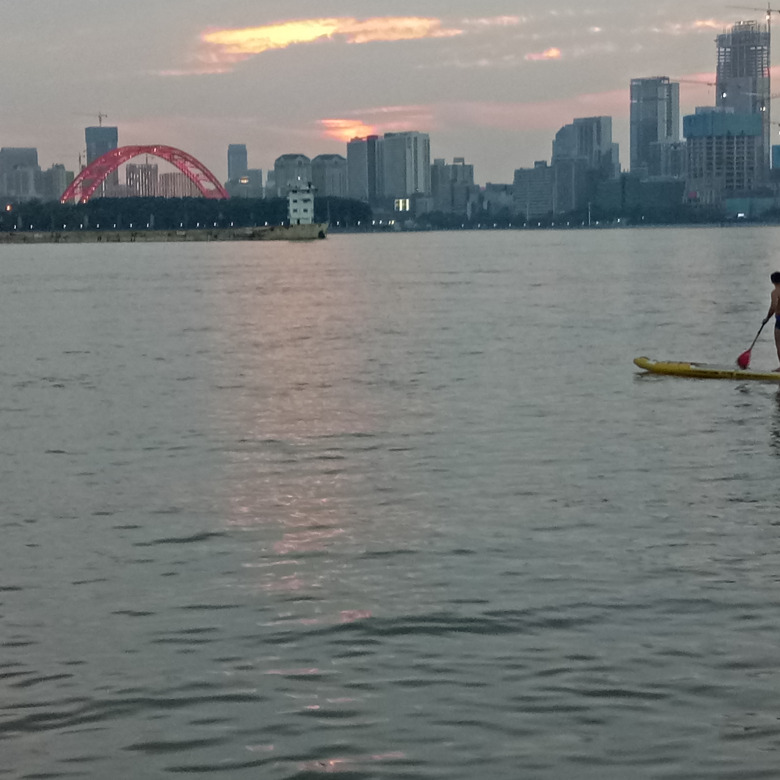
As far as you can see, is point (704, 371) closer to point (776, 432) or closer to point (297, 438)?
point (776, 432)

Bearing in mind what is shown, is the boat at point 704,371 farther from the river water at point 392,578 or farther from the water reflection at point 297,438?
the water reflection at point 297,438

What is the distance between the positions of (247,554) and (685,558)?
4.64 metres

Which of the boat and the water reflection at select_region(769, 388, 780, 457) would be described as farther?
the boat

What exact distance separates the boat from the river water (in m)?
0.36

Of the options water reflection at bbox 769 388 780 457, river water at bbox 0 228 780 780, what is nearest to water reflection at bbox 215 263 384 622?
river water at bbox 0 228 780 780

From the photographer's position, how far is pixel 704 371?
115 ft

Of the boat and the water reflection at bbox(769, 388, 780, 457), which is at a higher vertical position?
the boat

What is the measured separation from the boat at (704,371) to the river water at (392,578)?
1.19 feet

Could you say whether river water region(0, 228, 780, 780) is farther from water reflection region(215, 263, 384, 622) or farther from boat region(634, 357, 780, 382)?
boat region(634, 357, 780, 382)

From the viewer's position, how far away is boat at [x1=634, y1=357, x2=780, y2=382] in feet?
111

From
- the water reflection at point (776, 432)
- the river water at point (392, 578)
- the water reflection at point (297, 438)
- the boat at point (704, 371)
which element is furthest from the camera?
the boat at point (704, 371)

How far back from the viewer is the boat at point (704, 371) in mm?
33812

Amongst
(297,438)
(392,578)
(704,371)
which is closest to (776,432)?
(297,438)

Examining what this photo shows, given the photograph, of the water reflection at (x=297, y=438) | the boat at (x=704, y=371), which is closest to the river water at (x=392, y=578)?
the water reflection at (x=297, y=438)
